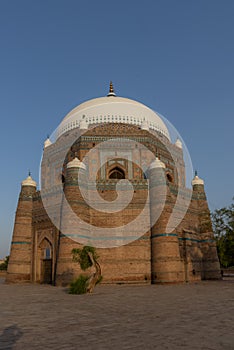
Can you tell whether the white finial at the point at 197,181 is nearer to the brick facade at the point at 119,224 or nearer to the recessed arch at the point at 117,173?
the brick facade at the point at 119,224

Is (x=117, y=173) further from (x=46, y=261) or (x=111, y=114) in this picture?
(x=46, y=261)

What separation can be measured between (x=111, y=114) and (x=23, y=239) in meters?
10.8

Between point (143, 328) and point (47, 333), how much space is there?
169 cm

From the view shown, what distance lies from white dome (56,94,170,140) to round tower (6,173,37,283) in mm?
6186

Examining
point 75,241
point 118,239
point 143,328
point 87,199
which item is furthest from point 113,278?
point 143,328

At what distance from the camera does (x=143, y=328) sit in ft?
20.0

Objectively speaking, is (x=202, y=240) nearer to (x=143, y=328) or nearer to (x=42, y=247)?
(x=42, y=247)

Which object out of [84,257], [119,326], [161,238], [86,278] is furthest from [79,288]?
[119,326]

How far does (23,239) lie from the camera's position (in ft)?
67.7

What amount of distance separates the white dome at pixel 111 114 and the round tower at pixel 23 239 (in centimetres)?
619

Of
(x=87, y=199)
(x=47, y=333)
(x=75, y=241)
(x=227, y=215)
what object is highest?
(x=87, y=199)

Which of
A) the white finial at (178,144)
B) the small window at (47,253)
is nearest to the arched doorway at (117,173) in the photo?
the white finial at (178,144)

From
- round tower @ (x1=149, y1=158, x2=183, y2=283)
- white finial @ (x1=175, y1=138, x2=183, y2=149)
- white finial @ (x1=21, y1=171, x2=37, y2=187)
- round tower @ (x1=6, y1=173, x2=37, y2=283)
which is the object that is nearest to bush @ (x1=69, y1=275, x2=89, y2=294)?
round tower @ (x1=149, y1=158, x2=183, y2=283)

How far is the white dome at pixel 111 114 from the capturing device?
2486cm
